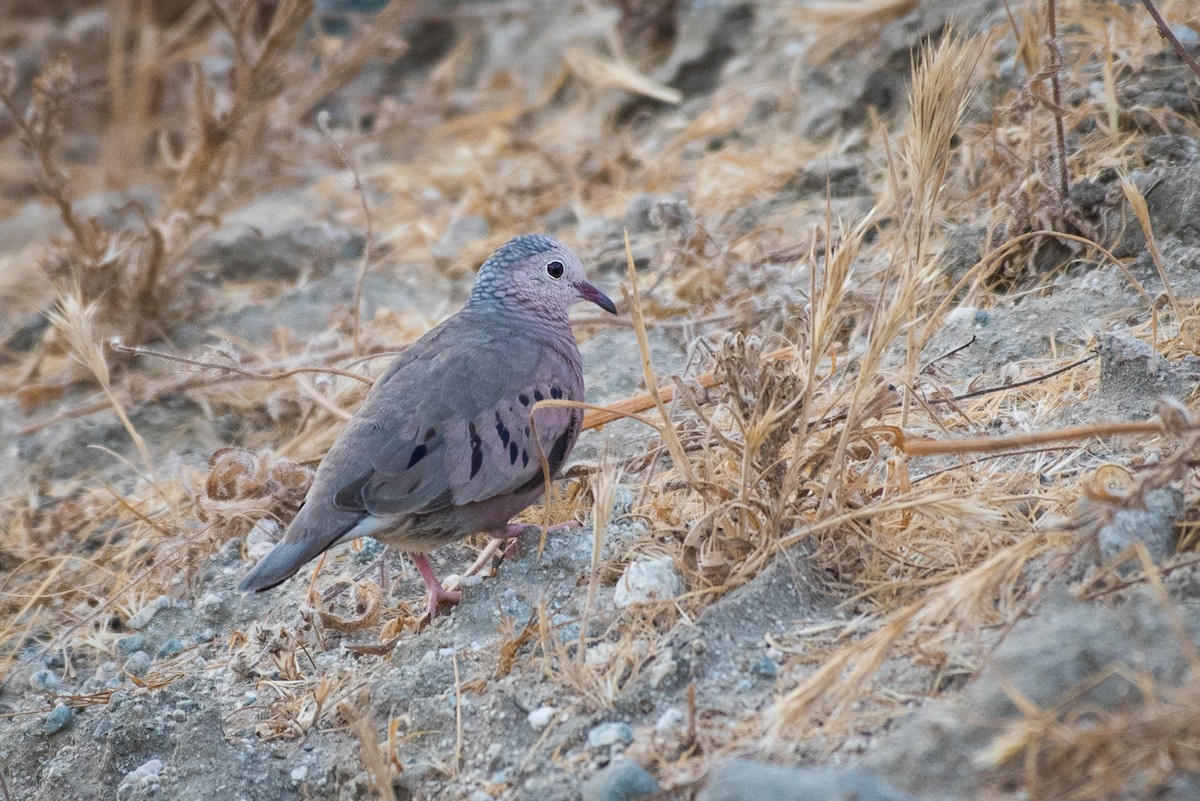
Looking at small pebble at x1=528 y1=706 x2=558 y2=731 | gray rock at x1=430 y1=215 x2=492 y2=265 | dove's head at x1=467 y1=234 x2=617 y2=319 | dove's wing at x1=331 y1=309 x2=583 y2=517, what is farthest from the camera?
gray rock at x1=430 y1=215 x2=492 y2=265

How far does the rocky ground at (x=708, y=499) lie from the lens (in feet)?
6.83

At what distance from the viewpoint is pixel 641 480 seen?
3.22 m

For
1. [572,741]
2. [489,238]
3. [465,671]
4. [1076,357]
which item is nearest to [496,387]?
[465,671]

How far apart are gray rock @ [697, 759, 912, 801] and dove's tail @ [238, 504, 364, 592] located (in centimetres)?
123

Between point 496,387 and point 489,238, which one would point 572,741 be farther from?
point 489,238

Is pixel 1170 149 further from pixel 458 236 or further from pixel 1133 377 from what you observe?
pixel 458 236

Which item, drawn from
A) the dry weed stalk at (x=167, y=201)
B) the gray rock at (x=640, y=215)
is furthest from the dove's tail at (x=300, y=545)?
the gray rock at (x=640, y=215)

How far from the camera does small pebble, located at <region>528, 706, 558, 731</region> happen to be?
2.40 metres

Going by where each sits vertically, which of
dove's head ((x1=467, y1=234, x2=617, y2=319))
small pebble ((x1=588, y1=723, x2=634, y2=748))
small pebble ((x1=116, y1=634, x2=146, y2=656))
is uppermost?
dove's head ((x1=467, y1=234, x2=617, y2=319))

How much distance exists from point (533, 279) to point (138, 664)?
5.06 feet

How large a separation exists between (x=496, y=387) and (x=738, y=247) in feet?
5.56

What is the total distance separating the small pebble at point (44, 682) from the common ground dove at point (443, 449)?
0.92 meters

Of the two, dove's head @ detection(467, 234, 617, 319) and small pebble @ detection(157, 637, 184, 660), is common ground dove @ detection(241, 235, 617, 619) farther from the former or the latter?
small pebble @ detection(157, 637, 184, 660)

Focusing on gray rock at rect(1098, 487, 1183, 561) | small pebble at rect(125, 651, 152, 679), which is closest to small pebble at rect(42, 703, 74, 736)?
small pebble at rect(125, 651, 152, 679)
